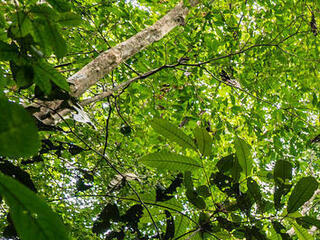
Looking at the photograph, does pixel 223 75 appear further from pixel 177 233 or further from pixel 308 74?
pixel 177 233

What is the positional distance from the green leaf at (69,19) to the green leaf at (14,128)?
37cm

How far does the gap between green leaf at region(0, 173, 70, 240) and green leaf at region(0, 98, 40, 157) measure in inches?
1.8

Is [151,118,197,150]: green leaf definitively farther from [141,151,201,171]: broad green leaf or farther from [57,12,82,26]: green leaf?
[57,12,82,26]: green leaf

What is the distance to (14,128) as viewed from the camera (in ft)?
0.79

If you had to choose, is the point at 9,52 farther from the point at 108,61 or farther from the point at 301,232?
the point at 108,61

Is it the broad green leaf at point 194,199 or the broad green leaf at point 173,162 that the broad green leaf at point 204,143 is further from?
the broad green leaf at point 194,199

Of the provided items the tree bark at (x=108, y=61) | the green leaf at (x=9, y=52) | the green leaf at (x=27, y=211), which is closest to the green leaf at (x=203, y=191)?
the green leaf at (x=27, y=211)

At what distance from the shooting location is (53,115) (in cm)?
156

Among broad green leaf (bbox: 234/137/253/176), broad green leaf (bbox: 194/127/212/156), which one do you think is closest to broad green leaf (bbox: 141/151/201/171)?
broad green leaf (bbox: 194/127/212/156)

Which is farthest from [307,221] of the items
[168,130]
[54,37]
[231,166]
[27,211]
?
[54,37]

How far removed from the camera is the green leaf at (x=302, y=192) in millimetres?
671

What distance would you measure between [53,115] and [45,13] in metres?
1.22

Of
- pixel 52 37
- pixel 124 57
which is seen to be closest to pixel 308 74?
pixel 124 57

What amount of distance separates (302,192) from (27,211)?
2.44ft
